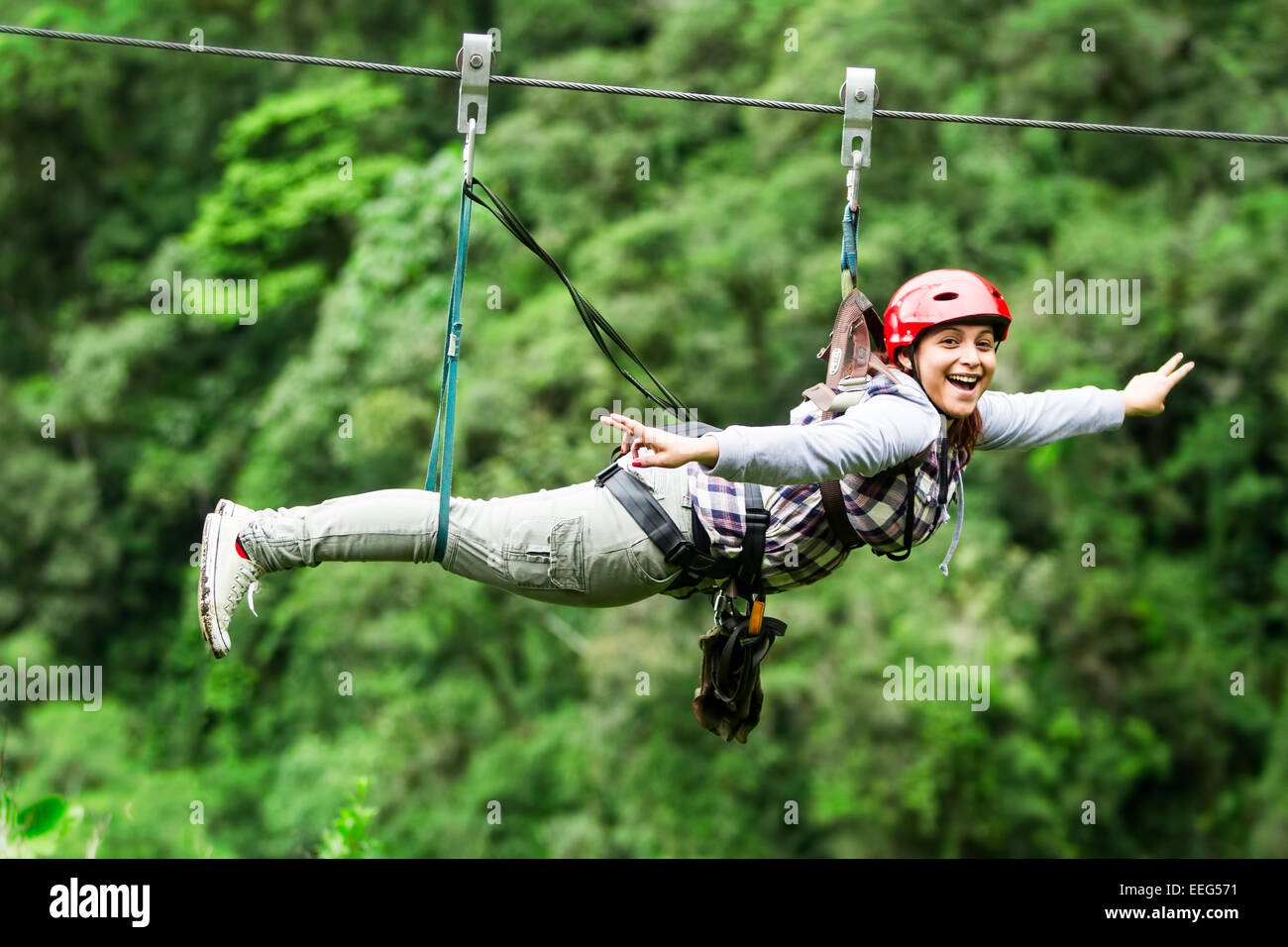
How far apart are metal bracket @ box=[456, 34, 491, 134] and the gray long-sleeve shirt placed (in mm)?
1122

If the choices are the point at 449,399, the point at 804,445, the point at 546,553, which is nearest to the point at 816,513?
the point at 804,445

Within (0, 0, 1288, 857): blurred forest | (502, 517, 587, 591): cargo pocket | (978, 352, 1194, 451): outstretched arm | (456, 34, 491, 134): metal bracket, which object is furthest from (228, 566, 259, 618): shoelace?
(0, 0, 1288, 857): blurred forest

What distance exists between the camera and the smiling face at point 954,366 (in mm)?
3248

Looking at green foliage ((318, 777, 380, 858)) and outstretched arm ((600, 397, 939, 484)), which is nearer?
outstretched arm ((600, 397, 939, 484))

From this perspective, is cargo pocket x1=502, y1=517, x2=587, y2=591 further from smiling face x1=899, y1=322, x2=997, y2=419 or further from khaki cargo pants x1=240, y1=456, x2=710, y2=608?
smiling face x1=899, y1=322, x2=997, y2=419

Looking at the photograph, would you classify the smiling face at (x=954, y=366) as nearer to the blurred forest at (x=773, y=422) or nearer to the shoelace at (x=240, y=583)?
the shoelace at (x=240, y=583)

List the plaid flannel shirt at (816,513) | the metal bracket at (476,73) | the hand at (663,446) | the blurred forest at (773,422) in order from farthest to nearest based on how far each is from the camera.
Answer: the blurred forest at (773,422), the metal bracket at (476,73), the plaid flannel shirt at (816,513), the hand at (663,446)

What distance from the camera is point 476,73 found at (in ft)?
11.9

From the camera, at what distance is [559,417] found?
39.1 feet

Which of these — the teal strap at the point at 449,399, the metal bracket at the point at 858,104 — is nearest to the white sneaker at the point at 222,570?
the teal strap at the point at 449,399

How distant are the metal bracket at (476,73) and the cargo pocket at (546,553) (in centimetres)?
101

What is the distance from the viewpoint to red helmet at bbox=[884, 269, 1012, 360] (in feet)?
10.6

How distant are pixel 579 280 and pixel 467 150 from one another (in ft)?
29.8
